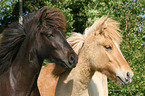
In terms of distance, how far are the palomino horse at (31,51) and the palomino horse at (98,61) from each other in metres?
0.78

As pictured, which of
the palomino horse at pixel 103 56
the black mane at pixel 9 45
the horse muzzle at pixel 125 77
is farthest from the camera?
the palomino horse at pixel 103 56

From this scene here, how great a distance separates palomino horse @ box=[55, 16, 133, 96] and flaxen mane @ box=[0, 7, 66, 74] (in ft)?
2.67

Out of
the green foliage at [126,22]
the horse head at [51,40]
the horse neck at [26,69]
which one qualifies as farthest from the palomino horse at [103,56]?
the green foliage at [126,22]

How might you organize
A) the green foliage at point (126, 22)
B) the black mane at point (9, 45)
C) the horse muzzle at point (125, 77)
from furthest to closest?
the green foliage at point (126, 22), the horse muzzle at point (125, 77), the black mane at point (9, 45)

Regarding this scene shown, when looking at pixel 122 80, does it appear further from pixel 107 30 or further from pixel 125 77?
pixel 107 30

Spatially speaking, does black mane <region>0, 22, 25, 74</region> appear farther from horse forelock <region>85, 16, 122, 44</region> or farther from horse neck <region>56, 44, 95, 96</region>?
horse forelock <region>85, 16, 122, 44</region>

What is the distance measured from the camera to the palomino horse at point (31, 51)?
2.12 meters

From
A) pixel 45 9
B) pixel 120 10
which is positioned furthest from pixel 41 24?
pixel 120 10

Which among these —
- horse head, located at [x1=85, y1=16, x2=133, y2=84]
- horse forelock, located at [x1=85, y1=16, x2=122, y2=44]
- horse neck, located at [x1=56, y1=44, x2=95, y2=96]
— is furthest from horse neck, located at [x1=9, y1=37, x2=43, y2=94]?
horse forelock, located at [x1=85, y1=16, x2=122, y2=44]

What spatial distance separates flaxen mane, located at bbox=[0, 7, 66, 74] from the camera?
7.27ft

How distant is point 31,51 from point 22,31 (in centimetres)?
33

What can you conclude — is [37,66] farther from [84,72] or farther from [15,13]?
[15,13]

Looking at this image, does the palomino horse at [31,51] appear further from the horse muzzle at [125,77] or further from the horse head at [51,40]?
the horse muzzle at [125,77]

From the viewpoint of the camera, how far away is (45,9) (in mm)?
2244
